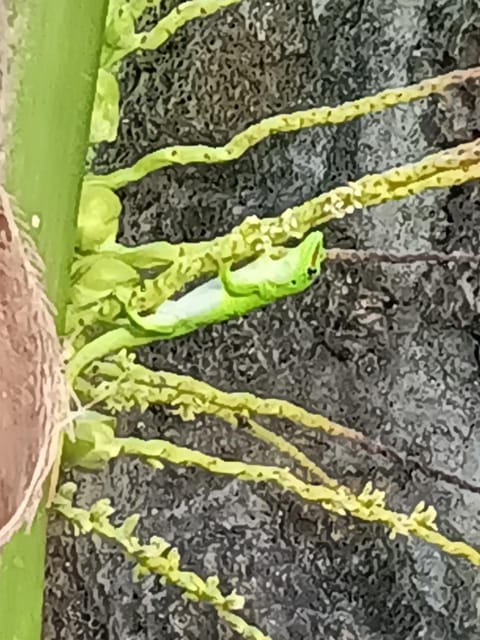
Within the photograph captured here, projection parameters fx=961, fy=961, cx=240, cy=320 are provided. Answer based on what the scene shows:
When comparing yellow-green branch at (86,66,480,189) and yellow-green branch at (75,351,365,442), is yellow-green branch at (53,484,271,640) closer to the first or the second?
yellow-green branch at (75,351,365,442)

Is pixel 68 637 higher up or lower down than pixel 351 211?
lower down

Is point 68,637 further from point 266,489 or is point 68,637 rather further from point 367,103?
point 367,103

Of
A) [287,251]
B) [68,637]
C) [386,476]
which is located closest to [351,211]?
[287,251]

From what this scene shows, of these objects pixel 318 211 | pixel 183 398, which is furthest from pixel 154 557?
pixel 318 211

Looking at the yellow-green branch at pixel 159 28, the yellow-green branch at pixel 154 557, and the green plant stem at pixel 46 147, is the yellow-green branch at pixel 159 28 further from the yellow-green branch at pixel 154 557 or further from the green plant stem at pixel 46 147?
the yellow-green branch at pixel 154 557

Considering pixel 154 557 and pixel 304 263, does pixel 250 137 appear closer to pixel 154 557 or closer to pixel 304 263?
pixel 304 263

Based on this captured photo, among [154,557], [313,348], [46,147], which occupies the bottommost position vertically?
[154,557]
